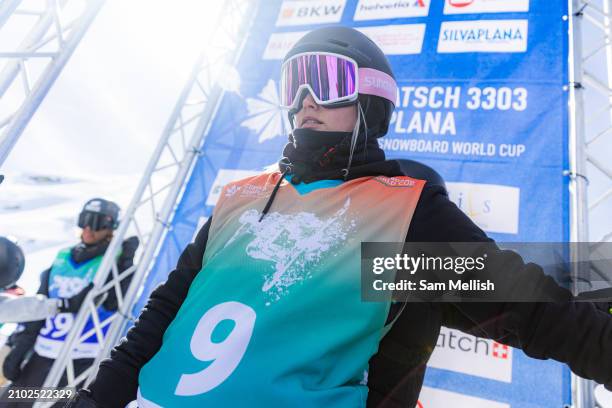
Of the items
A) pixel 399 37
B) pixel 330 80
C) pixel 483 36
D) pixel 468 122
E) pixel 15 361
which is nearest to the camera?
pixel 330 80

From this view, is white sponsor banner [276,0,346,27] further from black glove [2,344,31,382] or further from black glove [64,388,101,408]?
black glove [2,344,31,382]

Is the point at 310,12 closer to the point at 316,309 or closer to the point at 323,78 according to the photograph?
the point at 323,78

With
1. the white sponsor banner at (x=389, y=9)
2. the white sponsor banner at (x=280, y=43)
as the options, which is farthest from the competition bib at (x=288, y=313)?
the white sponsor banner at (x=280, y=43)

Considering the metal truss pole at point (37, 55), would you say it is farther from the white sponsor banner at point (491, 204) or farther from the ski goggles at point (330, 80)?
the white sponsor banner at point (491, 204)

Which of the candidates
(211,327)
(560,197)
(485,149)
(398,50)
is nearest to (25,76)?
(211,327)

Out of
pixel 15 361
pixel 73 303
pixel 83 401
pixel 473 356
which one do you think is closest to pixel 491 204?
pixel 473 356

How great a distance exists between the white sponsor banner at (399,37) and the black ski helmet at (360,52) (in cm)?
181

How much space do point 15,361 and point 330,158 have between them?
395cm

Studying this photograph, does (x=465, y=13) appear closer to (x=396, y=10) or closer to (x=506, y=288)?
(x=396, y=10)

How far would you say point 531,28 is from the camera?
2.79 metres

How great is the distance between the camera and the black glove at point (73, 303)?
3391mm

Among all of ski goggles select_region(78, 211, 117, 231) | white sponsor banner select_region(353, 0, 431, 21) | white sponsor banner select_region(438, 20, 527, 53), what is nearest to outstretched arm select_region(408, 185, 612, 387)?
white sponsor banner select_region(438, 20, 527, 53)

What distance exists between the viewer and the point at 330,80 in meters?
1.42

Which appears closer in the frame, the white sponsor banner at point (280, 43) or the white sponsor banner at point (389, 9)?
the white sponsor banner at point (389, 9)
